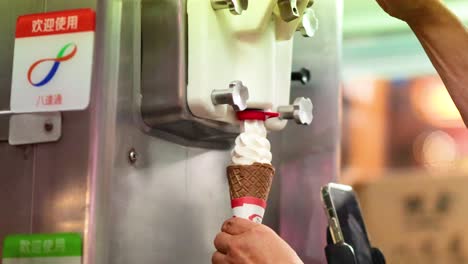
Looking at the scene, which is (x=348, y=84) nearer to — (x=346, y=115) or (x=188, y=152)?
(x=346, y=115)

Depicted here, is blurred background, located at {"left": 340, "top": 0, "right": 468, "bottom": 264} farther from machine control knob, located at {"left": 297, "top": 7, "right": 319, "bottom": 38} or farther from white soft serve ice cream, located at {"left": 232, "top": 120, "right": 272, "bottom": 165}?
white soft serve ice cream, located at {"left": 232, "top": 120, "right": 272, "bottom": 165}

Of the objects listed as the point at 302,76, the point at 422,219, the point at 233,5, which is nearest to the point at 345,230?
the point at 302,76

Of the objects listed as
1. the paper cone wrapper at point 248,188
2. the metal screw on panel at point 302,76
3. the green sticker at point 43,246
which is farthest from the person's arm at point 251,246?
the metal screw on panel at point 302,76

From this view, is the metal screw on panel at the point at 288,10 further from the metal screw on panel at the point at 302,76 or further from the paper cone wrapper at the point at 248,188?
the metal screw on panel at the point at 302,76

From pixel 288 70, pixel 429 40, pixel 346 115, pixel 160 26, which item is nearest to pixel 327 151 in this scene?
pixel 288 70

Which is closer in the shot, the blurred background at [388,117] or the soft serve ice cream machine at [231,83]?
Result: the soft serve ice cream machine at [231,83]

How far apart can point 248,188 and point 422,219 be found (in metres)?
1.60

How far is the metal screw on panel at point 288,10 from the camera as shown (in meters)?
1.19

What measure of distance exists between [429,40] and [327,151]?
440mm

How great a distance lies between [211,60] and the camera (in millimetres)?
1165

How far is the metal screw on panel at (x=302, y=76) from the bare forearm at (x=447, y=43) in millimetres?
383

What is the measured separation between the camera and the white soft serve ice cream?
1132mm

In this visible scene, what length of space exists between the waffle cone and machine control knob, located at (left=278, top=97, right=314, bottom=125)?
141 millimetres

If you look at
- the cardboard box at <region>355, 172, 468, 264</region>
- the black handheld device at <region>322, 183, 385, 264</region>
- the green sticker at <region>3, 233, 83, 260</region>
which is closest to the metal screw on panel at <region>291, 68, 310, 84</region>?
the black handheld device at <region>322, 183, 385, 264</region>
